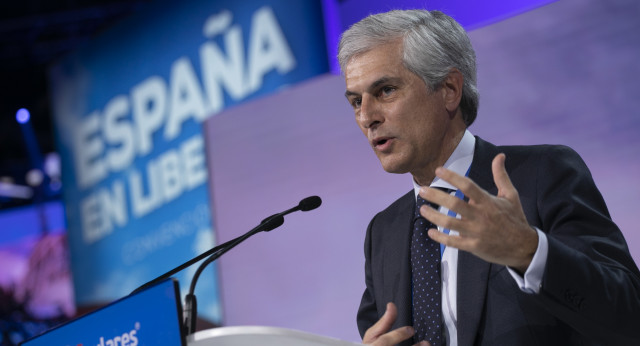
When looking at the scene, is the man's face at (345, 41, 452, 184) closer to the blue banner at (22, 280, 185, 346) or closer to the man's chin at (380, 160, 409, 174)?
the man's chin at (380, 160, 409, 174)

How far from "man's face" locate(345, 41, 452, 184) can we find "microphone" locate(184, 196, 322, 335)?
23 centimetres

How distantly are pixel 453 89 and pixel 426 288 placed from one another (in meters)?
0.57

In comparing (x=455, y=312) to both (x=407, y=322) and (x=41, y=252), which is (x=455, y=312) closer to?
(x=407, y=322)

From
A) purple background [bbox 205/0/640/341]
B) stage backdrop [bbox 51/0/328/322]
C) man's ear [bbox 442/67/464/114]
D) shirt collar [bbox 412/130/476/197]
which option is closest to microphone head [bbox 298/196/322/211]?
shirt collar [bbox 412/130/476/197]

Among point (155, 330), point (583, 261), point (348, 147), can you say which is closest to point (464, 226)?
point (583, 261)

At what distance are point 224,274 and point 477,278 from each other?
2410 mm

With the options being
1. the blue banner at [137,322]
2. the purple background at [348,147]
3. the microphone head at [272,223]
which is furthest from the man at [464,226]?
the purple background at [348,147]

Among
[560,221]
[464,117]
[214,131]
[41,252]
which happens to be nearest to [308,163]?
[214,131]

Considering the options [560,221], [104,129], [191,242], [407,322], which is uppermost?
[104,129]

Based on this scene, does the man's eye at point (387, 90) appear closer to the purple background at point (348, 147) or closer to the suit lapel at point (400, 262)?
the suit lapel at point (400, 262)

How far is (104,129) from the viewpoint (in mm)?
5785

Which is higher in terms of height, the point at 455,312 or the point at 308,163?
the point at 308,163

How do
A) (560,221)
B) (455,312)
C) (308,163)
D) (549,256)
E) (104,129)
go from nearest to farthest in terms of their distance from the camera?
(549,256) → (560,221) → (455,312) → (308,163) → (104,129)

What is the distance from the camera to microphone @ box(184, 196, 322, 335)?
1424 mm
